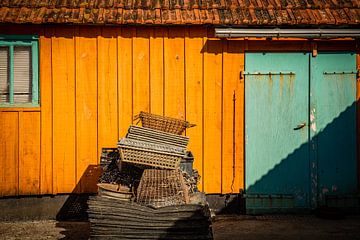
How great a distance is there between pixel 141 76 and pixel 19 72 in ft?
6.96

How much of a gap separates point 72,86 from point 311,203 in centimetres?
478

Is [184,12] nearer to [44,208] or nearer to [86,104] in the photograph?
[86,104]

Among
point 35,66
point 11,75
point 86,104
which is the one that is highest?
point 35,66

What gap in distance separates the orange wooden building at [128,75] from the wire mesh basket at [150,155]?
5.85 feet

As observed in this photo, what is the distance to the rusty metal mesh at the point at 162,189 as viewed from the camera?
238 inches

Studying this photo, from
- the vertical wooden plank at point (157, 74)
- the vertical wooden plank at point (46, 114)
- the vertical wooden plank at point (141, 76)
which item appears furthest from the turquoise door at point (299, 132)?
the vertical wooden plank at point (46, 114)

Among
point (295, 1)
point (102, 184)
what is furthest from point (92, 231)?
point (295, 1)

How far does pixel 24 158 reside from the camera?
8055mm

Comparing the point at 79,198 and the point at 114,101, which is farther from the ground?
the point at 114,101

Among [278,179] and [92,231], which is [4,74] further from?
[278,179]

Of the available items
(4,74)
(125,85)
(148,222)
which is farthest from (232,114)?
(4,74)

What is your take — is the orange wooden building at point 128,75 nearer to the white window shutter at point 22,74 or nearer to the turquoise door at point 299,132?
the white window shutter at point 22,74

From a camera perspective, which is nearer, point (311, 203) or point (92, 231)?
point (92, 231)

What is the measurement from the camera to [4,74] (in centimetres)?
805
